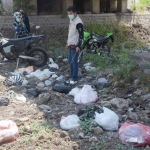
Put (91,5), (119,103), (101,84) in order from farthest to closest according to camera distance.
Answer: (91,5) < (101,84) < (119,103)

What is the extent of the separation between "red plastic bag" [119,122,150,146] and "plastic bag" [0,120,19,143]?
1.36 metres

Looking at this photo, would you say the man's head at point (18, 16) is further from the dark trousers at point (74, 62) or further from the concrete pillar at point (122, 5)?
the concrete pillar at point (122, 5)

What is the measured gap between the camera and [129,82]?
22.2 ft

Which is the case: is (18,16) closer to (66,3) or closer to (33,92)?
(33,92)

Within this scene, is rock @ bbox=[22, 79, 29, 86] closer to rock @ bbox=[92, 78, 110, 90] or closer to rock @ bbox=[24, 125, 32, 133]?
rock @ bbox=[92, 78, 110, 90]

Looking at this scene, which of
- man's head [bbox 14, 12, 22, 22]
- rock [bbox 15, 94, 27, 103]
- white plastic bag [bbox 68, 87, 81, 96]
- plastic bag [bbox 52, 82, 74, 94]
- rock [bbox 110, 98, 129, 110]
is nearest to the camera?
rock [bbox 110, 98, 129, 110]

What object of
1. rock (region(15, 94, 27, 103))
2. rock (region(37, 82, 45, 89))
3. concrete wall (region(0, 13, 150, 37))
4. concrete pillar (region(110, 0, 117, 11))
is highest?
concrete pillar (region(110, 0, 117, 11))

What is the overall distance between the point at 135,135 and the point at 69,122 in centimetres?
102

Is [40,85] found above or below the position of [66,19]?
below

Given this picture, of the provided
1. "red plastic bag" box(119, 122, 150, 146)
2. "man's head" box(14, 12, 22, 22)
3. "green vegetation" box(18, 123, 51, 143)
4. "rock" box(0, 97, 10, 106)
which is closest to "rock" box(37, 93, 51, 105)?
"rock" box(0, 97, 10, 106)

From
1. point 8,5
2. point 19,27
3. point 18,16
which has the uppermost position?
point 8,5

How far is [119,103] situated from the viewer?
222 inches

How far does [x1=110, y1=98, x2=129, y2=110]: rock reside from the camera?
5.55m

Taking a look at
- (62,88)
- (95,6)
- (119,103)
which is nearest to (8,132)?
(119,103)
